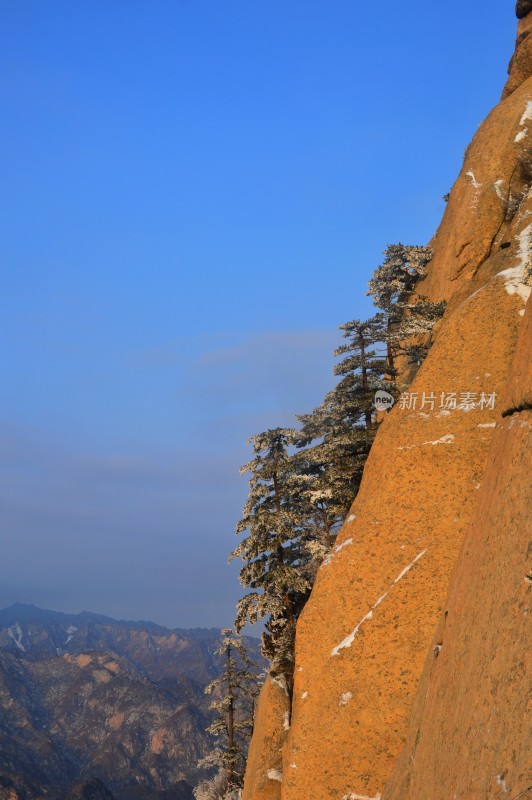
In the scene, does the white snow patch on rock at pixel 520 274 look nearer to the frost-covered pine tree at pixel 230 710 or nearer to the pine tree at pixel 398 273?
the pine tree at pixel 398 273

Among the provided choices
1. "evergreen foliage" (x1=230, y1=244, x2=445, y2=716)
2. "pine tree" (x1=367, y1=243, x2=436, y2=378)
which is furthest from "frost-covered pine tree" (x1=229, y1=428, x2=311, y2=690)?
"pine tree" (x1=367, y1=243, x2=436, y2=378)

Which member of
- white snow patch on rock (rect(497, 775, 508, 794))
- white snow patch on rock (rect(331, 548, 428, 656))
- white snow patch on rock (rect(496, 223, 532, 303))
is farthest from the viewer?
white snow patch on rock (rect(496, 223, 532, 303))

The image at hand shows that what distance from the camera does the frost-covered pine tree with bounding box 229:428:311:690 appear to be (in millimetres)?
27109

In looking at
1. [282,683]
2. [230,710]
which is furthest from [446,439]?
[230,710]

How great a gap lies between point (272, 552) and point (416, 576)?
8685mm

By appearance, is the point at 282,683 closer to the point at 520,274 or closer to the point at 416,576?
the point at 416,576

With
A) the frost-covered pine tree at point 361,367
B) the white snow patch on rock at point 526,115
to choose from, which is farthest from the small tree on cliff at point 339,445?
the white snow patch on rock at point 526,115

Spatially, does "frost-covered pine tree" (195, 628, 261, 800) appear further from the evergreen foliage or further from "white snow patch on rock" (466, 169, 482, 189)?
"white snow patch on rock" (466, 169, 482, 189)

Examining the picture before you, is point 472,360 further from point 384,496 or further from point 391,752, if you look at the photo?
point 391,752

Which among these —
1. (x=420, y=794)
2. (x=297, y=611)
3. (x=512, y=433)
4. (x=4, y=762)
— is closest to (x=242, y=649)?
(x=297, y=611)

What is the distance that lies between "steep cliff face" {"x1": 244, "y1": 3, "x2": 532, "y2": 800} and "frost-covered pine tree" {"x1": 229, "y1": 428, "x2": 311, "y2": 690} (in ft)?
12.0

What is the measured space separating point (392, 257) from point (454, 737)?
37625 mm

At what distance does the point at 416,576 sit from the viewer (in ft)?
69.6

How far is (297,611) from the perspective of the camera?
97.8 ft
